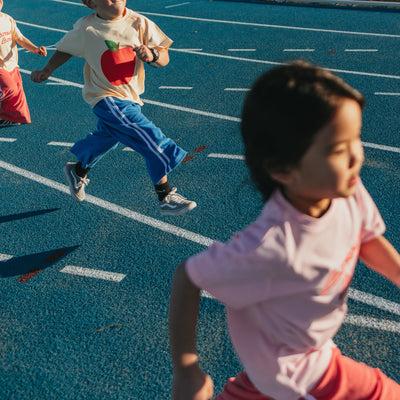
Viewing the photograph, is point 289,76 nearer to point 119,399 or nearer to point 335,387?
point 335,387

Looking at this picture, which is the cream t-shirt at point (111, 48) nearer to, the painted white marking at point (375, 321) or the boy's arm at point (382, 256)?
the painted white marking at point (375, 321)

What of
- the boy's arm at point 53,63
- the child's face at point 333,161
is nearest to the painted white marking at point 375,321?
the child's face at point 333,161

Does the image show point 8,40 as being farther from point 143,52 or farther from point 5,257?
point 5,257

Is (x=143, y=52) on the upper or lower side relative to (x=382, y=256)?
upper

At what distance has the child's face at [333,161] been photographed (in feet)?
4.28

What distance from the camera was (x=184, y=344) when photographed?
1489 millimetres

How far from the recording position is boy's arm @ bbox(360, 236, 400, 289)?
1.77m

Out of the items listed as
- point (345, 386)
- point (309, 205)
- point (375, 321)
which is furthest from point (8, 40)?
point (345, 386)

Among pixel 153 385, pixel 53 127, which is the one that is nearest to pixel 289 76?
pixel 153 385

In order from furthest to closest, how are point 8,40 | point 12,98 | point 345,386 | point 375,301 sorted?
point 12,98
point 8,40
point 375,301
point 345,386

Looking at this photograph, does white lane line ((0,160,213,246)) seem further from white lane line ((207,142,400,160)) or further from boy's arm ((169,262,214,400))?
boy's arm ((169,262,214,400))

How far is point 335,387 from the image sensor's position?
5.30ft

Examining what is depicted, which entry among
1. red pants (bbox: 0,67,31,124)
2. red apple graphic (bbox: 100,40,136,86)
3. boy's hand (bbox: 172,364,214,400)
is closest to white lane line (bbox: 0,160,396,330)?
red apple graphic (bbox: 100,40,136,86)

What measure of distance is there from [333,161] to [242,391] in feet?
2.88
